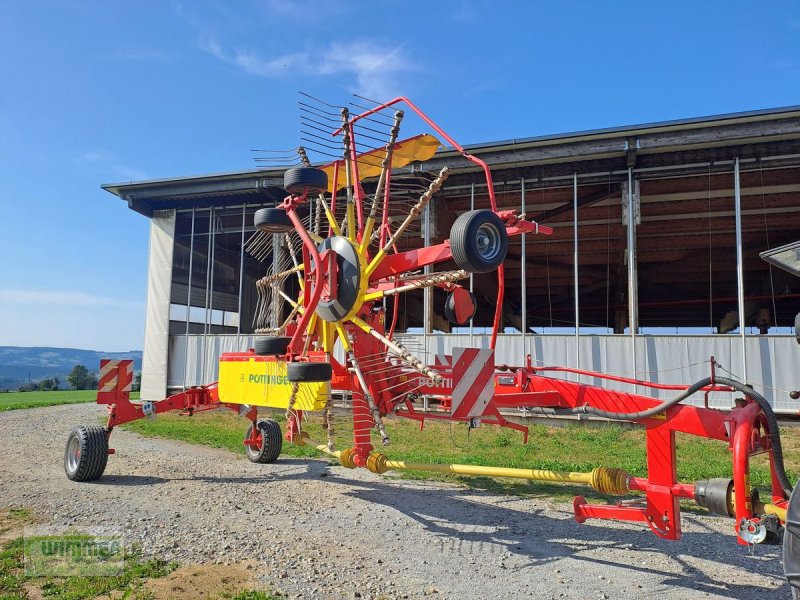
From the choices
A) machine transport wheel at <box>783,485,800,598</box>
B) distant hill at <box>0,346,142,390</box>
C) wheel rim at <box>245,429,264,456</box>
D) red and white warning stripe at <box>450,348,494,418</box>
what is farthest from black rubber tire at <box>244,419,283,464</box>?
distant hill at <box>0,346,142,390</box>

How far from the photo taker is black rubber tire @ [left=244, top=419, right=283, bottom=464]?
32.7 ft

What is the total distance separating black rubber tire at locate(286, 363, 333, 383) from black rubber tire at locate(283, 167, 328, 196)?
1.98 metres

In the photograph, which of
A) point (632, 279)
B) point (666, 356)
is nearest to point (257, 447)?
point (666, 356)

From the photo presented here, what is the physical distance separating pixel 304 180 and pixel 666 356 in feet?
37.0

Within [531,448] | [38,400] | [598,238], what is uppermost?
[598,238]

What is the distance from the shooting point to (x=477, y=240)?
4824 mm

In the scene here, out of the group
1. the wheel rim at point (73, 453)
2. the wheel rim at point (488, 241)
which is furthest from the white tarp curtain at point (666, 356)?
the wheel rim at point (488, 241)

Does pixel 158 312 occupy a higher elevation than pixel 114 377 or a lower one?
higher

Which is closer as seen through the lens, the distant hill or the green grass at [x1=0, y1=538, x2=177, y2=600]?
the green grass at [x1=0, y1=538, x2=177, y2=600]

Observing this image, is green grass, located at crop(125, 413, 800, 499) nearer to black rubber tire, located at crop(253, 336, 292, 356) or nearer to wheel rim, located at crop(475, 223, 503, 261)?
black rubber tire, located at crop(253, 336, 292, 356)

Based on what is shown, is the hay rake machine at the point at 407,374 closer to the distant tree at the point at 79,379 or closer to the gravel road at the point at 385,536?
the gravel road at the point at 385,536

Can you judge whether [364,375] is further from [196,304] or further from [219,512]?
[196,304]

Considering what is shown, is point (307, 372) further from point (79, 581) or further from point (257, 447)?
point (257, 447)

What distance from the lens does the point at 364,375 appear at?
6.05m
